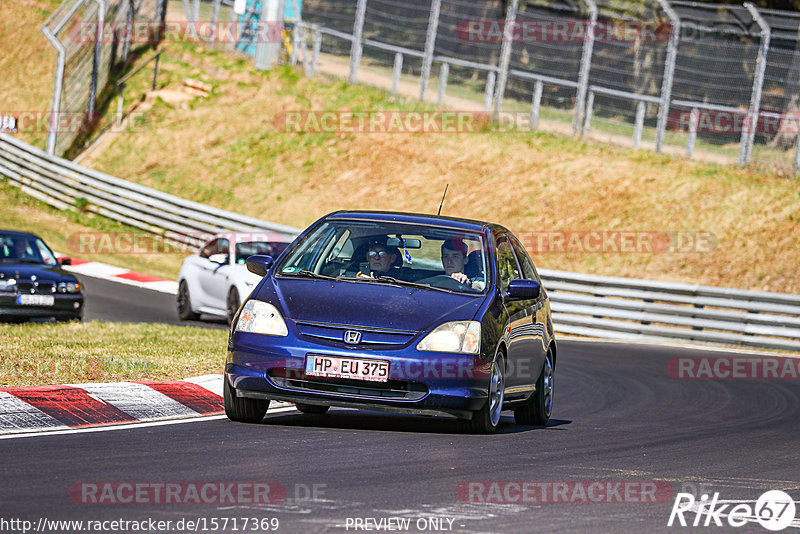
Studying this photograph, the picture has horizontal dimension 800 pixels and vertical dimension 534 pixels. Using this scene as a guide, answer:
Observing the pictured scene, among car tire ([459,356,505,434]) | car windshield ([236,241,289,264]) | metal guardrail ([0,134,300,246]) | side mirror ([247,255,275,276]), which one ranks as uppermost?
side mirror ([247,255,275,276])

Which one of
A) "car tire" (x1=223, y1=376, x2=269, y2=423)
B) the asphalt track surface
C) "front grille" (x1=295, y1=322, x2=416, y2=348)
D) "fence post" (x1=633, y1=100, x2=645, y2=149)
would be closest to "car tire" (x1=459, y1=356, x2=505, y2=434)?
the asphalt track surface

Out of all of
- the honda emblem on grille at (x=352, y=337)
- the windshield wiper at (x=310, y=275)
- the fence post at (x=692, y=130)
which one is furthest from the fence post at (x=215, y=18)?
the honda emblem on grille at (x=352, y=337)

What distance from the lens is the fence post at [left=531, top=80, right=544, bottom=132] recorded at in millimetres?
29656

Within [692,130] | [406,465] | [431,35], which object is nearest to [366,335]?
[406,465]

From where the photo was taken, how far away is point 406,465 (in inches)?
294

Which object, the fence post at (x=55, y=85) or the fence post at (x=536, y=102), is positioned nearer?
the fence post at (x=536, y=102)

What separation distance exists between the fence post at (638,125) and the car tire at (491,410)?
63.6 feet

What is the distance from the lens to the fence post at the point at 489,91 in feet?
99.3

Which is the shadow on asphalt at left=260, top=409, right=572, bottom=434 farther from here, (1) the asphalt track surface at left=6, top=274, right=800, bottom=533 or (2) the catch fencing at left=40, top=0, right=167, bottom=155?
(2) the catch fencing at left=40, top=0, right=167, bottom=155

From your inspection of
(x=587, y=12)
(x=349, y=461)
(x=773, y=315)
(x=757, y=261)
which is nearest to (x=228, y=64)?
(x=587, y=12)

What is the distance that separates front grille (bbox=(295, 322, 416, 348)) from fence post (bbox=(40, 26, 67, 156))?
23255mm

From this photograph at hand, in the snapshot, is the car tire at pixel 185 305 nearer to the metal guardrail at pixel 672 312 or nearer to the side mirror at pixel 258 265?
the metal guardrail at pixel 672 312

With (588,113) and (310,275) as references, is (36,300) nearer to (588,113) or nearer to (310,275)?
(310,275)

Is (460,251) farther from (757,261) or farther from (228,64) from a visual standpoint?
(228,64)
